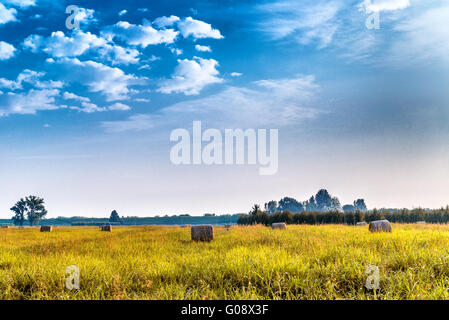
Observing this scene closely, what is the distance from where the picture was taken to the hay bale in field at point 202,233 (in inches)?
519

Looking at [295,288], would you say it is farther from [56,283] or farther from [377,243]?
[377,243]

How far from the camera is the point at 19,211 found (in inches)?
4951

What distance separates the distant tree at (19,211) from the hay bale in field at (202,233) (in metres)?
139

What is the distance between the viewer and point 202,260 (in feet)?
24.3

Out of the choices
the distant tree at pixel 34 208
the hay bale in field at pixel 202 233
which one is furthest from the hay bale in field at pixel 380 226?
the distant tree at pixel 34 208

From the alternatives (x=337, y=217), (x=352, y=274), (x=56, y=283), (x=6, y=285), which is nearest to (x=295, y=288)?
(x=352, y=274)

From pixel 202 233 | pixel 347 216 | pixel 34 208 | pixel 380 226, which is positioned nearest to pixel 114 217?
pixel 34 208

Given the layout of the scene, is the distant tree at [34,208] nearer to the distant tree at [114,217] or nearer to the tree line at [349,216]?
the distant tree at [114,217]

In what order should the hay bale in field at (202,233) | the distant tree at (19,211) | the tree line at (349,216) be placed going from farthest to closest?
1. the distant tree at (19,211)
2. the tree line at (349,216)
3. the hay bale in field at (202,233)

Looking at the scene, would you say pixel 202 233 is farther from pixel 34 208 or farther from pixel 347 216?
pixel 34 208
